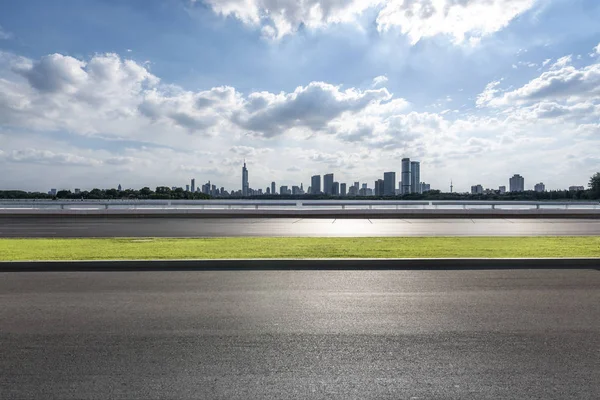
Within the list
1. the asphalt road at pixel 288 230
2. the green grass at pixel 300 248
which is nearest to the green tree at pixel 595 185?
the asphalt road at pixel 288 230

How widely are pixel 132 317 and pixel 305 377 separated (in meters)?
3.12

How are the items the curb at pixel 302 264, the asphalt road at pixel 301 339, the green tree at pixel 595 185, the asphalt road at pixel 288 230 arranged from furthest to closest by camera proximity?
the green tree at pixel 595 185 → the asphalt road at pixel 288 230 → the curb at pixel 302 264 → the asphalt road at pixel 301 339

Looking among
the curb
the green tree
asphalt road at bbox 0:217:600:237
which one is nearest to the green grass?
the curb

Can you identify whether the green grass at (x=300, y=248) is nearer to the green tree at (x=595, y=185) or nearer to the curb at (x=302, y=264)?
the curb at (x=302, y=264)

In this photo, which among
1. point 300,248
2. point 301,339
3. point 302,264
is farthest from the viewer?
point 300,248

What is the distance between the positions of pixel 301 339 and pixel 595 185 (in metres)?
124

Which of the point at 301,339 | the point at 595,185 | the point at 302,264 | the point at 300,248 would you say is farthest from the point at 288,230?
the point at 595,185

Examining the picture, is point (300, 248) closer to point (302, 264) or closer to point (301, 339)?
point (302, 264)

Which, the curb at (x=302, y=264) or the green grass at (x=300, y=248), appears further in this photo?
the green grass at (x=300, y=248)

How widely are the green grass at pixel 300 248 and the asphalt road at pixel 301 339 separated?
96.4 inches

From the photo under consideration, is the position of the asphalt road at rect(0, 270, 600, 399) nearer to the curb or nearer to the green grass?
the curb

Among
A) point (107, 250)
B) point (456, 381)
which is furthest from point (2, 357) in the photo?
point (107, 250)

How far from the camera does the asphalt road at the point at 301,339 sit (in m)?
3.60

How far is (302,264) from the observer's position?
9.12m
